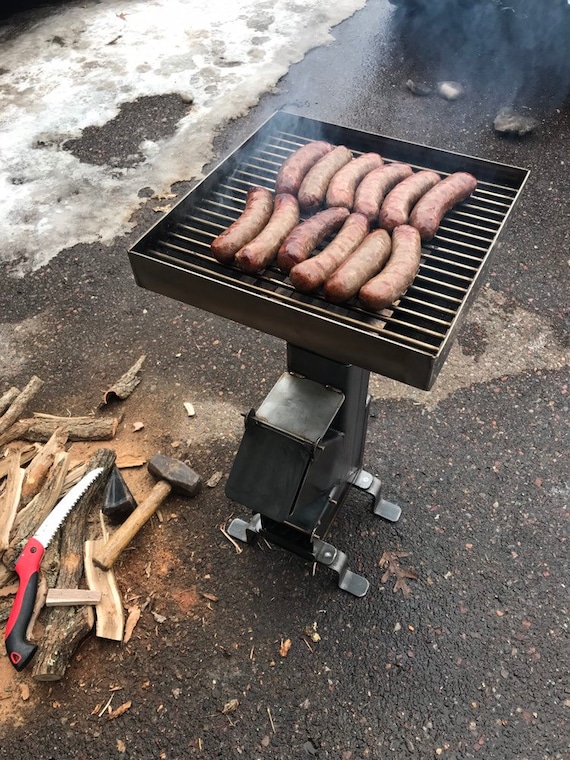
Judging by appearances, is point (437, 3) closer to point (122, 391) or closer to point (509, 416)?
point (509, 416)

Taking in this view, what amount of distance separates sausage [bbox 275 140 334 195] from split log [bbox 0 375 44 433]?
8.17 feet

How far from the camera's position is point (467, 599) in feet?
10.7

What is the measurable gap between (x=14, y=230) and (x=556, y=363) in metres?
5.29

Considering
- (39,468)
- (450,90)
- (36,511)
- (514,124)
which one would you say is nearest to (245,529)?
(36,511)

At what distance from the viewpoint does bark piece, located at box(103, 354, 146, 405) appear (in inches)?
166

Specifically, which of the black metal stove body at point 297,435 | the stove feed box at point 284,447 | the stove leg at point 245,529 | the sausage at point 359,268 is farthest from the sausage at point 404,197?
the stove leg at point 245,529

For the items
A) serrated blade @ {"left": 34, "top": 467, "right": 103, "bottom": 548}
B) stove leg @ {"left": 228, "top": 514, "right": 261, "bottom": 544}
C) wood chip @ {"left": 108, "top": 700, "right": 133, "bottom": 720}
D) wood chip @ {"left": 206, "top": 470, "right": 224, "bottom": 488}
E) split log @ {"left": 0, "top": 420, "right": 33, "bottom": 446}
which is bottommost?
wood chip @ {"left": 108, "top": 700, "right": 133, "bottom": 720}

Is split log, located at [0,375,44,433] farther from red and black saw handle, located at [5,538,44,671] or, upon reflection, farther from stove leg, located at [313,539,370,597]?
stove leg, located at [313,539,370,597]

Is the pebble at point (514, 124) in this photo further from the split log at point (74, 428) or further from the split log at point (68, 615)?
the split log at point (68, 615)

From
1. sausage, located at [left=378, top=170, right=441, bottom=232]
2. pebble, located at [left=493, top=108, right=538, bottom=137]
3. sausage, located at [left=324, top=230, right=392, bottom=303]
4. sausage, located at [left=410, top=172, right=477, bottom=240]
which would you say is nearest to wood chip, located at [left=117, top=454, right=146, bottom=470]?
sausage, located at [left=324, top=230, right=392, bottom=303]

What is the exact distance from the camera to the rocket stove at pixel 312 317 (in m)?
2.20

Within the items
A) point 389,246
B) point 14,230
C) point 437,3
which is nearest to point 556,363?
point 389,246

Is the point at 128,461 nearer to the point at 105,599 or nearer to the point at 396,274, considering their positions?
the point at 105,599

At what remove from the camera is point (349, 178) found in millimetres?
2854
